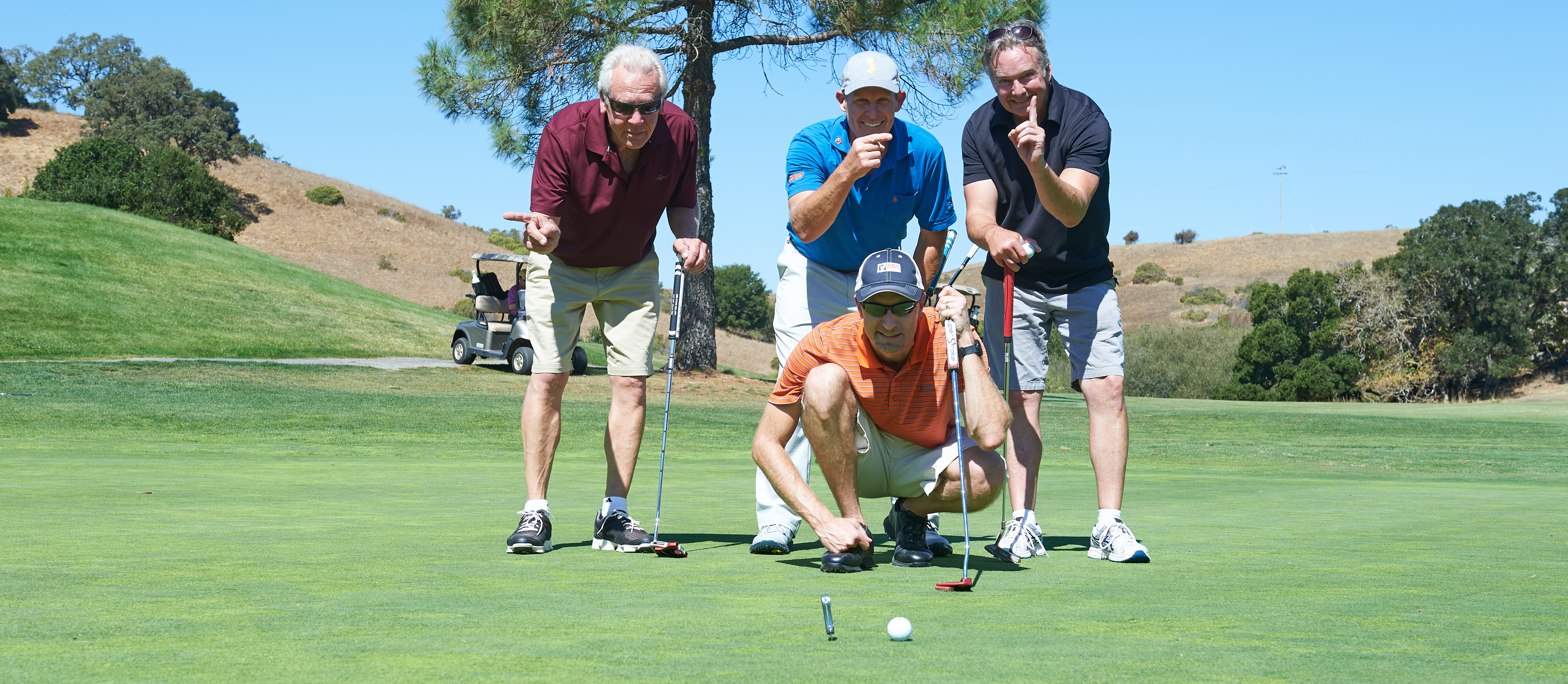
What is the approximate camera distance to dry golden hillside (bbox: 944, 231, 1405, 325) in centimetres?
6988

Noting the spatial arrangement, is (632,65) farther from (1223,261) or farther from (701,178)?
(1223,261)

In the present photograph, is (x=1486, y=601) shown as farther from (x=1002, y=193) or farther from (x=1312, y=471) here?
(x=1312, y=471)

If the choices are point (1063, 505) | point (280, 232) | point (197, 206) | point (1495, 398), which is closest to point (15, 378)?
point (1063, 505)

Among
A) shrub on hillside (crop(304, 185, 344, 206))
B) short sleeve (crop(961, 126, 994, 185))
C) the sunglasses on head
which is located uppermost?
shrub on hillside (crop(304, 185, 344, 206))

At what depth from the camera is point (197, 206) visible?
47.0m

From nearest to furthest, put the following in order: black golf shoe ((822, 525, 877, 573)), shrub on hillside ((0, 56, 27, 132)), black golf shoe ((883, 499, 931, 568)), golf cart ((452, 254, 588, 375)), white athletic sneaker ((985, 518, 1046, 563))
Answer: black golf shoe ((822, 525, 877, 573)), black golf shoe ((883, 499, 931, 568)), white athletic sneaker ((985, 518, 1046, 563)), golf cart ((452, 254, 588, 375)), shrub on hillside ((0, 56, 27, 132))

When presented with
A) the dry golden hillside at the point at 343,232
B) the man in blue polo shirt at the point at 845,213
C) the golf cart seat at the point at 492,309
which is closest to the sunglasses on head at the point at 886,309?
the man in blue polo shirt at the point at 845,213

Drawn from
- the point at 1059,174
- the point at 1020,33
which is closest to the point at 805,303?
the point at 1059,174

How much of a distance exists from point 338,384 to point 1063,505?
16.2 metres

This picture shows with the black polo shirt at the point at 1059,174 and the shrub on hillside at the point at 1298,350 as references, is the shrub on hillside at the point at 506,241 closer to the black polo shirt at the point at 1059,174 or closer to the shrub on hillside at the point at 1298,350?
the shrub on hillside at the point at 1298,350

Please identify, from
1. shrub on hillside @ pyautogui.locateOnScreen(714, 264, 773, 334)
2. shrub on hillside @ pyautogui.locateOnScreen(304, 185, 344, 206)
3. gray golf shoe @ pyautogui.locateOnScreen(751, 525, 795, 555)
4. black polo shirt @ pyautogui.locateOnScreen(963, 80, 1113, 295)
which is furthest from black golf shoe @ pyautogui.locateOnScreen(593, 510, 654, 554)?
shrub on hillside @ pyautogui.locateOnScreen(304, 185, 344, 206)

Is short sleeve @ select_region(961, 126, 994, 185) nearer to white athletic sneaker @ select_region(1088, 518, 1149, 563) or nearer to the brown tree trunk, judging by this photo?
white athletic sneaker @ select_region(1088, 518, 1149, 563)

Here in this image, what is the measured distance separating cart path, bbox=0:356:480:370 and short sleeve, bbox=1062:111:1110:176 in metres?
20.6

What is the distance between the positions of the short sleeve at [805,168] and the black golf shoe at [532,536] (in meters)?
1.53
